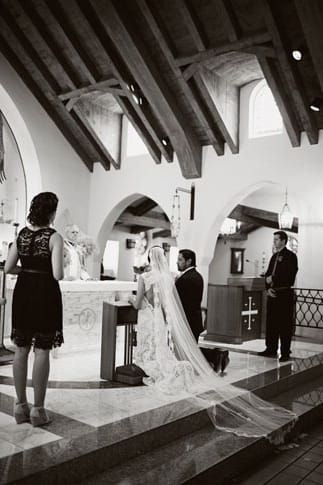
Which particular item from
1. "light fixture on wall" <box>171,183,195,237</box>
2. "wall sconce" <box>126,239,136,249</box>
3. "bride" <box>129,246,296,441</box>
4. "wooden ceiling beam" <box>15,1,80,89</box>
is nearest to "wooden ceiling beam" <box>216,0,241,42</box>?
"light fixture on wall" <box>171,183,195,237</box>

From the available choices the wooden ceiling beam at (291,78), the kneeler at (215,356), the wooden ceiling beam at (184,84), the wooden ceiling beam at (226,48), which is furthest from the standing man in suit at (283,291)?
the wooden ceiling beam at (184,84)

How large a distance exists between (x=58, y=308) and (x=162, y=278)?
1524 millimetres

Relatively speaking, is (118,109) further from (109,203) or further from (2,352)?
(2,352)

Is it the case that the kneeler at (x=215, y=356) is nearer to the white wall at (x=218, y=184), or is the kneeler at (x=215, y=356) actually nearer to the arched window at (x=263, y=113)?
the white wall at (x=218, y=184)

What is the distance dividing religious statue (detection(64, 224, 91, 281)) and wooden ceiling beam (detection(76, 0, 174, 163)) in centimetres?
312

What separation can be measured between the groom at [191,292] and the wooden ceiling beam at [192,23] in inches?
175

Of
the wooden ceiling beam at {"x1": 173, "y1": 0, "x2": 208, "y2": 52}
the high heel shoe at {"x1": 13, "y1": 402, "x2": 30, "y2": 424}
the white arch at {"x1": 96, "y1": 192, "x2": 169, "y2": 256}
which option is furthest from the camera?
the white arch at {"x1": 96, "y1": 192, "x2": 169, "y2": 256}

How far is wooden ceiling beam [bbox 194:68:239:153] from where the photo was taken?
29.4 ft

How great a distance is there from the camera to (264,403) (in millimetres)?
4633

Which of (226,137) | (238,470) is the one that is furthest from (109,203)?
(238,470)

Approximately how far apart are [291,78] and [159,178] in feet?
12.8

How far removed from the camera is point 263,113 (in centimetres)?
970

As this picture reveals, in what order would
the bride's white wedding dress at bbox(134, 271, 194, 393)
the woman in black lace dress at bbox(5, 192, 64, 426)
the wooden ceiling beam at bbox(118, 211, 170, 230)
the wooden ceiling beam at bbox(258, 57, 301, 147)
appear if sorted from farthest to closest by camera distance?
the wooden ceiling beam at bbox(118, 211, 170, 230) → the wooden ceiling beam at bbox(258, 57, 301, 147) → the bride's white wedding dress at bbox(134, 271, 194, 393) → the woman in black lace dress at bbox(5, 192, 64, 426)

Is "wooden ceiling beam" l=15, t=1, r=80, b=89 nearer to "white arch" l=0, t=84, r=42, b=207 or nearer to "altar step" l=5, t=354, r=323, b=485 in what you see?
"white arch" l=0, t=84, r=42, b=207
